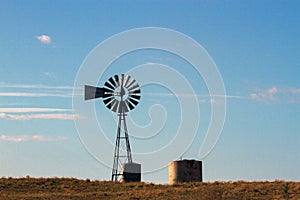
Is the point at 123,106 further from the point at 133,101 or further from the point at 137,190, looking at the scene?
the point at 137,190

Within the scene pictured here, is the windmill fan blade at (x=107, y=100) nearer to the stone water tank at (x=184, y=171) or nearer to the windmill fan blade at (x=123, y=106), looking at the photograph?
the windmill fan blade at (x=123, y=106)

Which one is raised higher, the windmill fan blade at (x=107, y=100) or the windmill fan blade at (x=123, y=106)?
the windmill fan blade at (x=107, y=100)

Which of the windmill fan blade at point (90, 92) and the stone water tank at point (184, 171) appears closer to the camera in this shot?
the stone water tank at point (184, 171)

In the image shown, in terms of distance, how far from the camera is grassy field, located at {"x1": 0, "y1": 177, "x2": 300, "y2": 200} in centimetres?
4503

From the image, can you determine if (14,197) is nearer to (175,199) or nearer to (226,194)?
(175,199)

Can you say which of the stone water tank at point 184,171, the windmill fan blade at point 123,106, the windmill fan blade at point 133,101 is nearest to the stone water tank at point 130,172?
the stone water tank at point 184,171

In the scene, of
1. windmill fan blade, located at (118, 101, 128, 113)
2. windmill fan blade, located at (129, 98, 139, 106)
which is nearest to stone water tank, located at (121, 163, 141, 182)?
windmill fan blade, located at (118, 101, 128, 113)

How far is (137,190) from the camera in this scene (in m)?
48.7

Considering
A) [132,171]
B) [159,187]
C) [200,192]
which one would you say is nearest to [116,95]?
[132,171]

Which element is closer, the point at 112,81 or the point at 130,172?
the point at 130,172

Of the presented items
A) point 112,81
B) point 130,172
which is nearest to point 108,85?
point 112,81

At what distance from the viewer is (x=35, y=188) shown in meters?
50.2

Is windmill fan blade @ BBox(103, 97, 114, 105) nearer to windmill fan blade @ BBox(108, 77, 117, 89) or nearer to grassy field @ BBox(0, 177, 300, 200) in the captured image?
windmill fan blade @ BBox(108, 77, 117, 89)

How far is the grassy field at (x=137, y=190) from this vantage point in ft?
148
